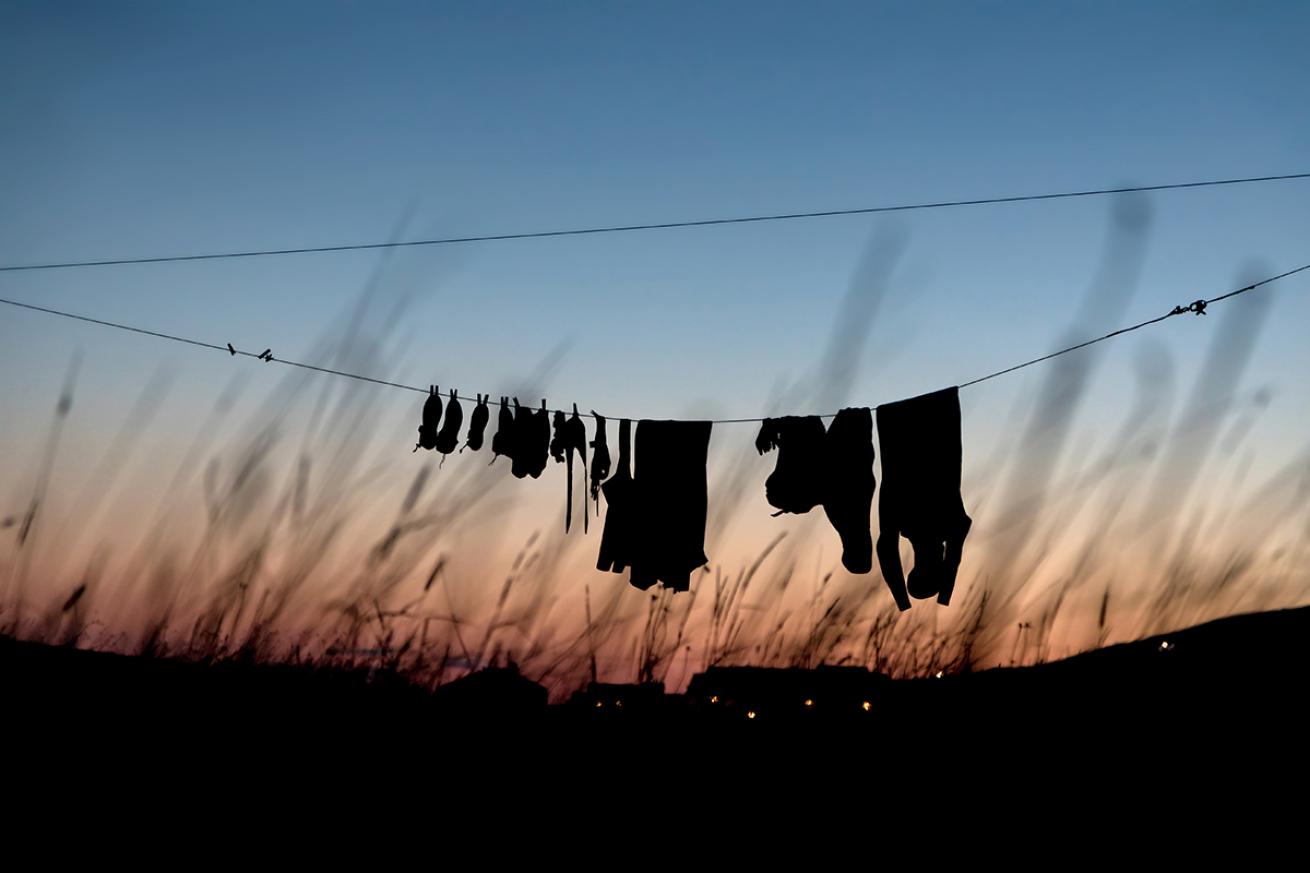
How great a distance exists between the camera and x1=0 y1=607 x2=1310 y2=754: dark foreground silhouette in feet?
15.3

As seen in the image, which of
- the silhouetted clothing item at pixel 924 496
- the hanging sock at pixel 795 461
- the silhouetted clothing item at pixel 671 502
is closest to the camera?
the silhouetted clothing item at pixel 924 496

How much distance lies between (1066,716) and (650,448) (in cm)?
382

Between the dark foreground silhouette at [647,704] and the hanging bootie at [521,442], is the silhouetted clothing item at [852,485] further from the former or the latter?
the hanging bootie at [521,442]

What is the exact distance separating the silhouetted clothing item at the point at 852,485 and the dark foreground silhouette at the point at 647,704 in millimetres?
1017

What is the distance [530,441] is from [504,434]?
22 cm

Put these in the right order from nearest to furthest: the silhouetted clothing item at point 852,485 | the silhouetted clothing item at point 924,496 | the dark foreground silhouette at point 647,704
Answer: the dark foreground silhouette at point 647,704 < the silhouetted clothing item at point 924,496 < the silhouetted clothing item at point 852,485

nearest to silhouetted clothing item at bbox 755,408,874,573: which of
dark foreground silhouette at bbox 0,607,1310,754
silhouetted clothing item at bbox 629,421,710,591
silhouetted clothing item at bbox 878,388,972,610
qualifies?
silhouetted clothing item at bbox 878,388,972,610

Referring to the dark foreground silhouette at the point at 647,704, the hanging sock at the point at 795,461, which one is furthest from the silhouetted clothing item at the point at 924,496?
the dark foreground silhouette at the point at 647,704

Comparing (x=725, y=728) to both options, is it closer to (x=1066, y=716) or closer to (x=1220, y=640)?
(x=1066, y=716)

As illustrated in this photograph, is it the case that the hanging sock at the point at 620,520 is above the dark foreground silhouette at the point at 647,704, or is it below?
above

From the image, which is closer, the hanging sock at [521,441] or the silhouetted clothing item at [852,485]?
the silhouetted clothing item at [852,485]

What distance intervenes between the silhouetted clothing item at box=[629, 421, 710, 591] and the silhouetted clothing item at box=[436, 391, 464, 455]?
1.45 m

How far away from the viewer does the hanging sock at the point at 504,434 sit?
25.0 ft

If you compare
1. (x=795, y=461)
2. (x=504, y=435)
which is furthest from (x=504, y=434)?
(x=795, y=461)
